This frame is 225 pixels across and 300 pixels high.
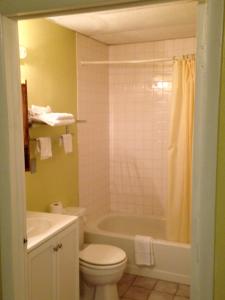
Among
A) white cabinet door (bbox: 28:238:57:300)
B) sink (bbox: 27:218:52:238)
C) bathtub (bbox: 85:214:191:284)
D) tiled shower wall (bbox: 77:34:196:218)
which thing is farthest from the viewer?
tiled shower wall (bbox: 77:34:196:218)

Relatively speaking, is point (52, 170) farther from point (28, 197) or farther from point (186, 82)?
point (186, 82)

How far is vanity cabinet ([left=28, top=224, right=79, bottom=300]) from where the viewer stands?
6.22 ft

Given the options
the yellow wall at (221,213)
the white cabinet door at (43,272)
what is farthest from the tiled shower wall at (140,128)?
the yellow wall at (221,213)

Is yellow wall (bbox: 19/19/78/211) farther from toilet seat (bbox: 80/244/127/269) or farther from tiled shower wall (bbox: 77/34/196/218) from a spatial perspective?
toilet seat (bbox: 80/244/127/269)

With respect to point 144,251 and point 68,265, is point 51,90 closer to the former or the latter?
point 68,265

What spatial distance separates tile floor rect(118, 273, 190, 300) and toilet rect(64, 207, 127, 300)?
0.27 metres

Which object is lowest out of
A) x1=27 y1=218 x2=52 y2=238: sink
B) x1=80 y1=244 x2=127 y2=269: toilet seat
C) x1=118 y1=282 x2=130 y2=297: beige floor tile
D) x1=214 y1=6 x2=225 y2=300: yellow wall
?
x1=118 y1=282 x2=130 y2=297: beige floor tile

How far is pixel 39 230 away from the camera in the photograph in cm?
219

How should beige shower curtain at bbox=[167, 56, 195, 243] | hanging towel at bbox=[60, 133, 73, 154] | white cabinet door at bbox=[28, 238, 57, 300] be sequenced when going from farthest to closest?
1. beige shower curtain at bbox=[167, 56, 195, 243]
2. hanging towel at bbox=[60, 133, 73, 154]
3. white cabinet door at bbox=[28, 238, 57, 300]

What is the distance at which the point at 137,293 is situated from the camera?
290 centimetres

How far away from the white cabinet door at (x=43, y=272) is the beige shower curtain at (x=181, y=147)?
1560 millimetres

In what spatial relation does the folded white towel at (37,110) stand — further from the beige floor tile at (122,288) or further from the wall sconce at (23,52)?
the beige floor tile at (122,288)

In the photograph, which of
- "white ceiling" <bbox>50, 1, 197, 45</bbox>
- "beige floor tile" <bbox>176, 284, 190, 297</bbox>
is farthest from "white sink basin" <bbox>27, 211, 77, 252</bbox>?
"white ceiling" <bbox>50, 1, 197, 45</bbox>

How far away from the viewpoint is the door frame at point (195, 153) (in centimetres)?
111
